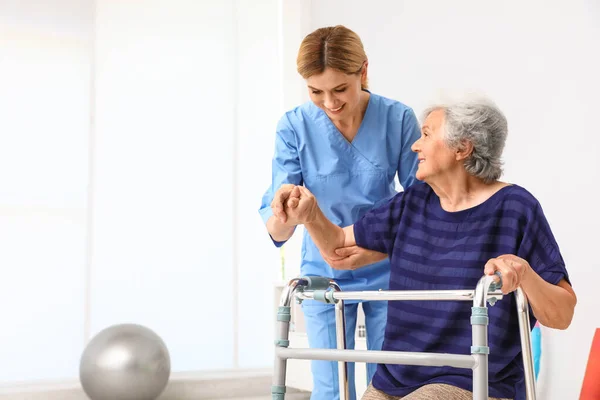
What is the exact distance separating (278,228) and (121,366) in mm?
2431

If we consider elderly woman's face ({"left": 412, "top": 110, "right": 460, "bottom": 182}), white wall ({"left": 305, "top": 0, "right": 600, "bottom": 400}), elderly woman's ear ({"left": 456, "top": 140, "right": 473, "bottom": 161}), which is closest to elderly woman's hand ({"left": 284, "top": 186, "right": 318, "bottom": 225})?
elderly woman's face ({"left": 412, "top": 110, "right": 460, "bottom": 182})

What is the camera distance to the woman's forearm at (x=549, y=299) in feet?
5.07

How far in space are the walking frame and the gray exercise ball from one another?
2482 millimetres

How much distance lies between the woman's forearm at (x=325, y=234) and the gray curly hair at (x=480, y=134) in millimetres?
410

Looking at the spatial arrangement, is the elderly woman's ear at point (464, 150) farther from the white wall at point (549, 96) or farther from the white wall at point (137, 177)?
the white wall at point (137, 177)

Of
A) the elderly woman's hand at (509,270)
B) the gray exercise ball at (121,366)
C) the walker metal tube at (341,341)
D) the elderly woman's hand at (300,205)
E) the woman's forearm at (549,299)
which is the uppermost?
the elderly woman's hand at (300,205)

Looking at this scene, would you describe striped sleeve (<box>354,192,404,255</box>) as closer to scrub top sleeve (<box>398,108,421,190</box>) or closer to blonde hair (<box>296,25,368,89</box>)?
scrub top sleeve (<box>398,108,421,190</box>)

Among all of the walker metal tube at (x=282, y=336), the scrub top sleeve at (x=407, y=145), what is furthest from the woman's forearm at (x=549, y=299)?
the scrub top sleeve at (x=407, y=145)

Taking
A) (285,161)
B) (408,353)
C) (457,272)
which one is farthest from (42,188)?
(408,353)

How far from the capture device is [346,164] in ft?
7.28

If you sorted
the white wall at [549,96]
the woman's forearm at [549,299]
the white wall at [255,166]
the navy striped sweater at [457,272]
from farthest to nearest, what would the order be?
the white wall at [255,166]
the white wall at [549,96]
the navy striped sweater at [457,272]
the woman's forearm at [549,299]

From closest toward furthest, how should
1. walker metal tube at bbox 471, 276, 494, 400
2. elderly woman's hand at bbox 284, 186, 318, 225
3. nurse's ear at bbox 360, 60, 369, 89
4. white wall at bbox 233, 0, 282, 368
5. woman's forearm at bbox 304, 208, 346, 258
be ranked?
walker metal tube at bbox 471, 276, 494, 400, elderly woman's hand at bbox 284, 186, 318, 225, woman's forearm at bbox 304, 208, 346, 258, nurse's ear at bbox 360, 60, 369, 89, white wall at bbox 233, 0, 282, 368

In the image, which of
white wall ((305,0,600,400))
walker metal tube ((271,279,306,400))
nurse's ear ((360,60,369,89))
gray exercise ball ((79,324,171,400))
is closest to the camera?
walker metal tube ((271,279,306,400))

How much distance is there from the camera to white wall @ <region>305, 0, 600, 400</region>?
3.14m
